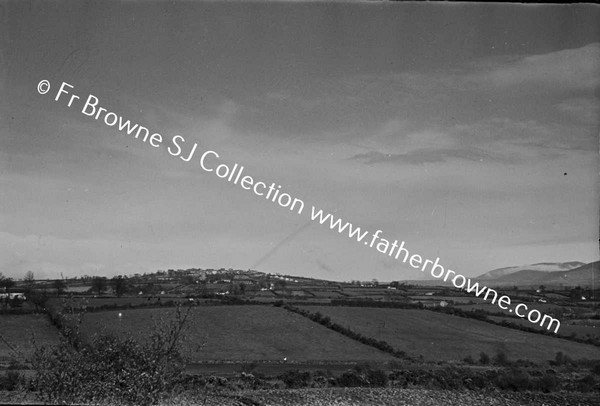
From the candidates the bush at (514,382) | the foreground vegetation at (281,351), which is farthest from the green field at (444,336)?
the bush at (514,382)

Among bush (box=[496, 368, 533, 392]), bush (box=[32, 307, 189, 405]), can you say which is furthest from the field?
bush (box=[32, 307, 189, 405])

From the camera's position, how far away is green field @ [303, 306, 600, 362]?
19.6m

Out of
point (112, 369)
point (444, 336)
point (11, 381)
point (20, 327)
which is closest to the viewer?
point (112, 369)

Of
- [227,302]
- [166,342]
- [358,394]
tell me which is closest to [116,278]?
[227,302]

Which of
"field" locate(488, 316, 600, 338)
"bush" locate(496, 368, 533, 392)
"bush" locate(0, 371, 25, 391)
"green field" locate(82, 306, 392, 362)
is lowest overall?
"bush" locate(0, 371, 25, 391)

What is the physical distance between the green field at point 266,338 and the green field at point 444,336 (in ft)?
3.83

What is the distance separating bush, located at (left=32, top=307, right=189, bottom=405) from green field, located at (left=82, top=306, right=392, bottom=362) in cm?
585

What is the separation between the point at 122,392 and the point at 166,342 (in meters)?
1.13

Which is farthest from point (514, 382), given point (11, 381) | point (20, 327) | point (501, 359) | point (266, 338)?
point (20, 327)

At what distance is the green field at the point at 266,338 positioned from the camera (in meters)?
17.7

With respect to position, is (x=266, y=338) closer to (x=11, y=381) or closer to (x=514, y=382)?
(x=514, y=382)

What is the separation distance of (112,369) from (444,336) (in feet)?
50.4

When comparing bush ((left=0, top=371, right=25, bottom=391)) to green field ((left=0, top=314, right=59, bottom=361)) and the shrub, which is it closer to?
green field ((left=0, top=314, right=59, bottom=361))

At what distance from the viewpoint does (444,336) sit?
21250 millimetres
